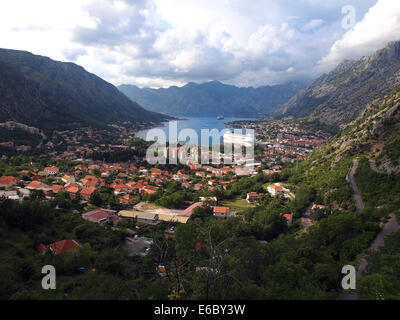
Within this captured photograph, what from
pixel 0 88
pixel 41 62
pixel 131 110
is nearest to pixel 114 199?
pixel 0 88

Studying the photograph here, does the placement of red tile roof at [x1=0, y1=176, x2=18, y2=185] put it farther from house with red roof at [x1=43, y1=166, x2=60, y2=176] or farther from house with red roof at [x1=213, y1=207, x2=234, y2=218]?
house with red roof at [x1=213, y1=207, x2=234, y2=218]

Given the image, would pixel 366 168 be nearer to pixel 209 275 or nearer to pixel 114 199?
pixel 209 275

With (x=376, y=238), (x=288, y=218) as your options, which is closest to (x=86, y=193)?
(x=288, y=218)

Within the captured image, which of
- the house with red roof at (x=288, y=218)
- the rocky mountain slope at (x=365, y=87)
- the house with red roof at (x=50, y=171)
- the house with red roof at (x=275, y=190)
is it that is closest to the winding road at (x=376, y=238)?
the house with red roof at (x=288, y=218)

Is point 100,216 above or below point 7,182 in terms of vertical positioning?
below

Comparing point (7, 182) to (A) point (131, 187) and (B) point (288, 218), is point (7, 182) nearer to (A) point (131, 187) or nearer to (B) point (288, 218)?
(A) point (131, 187)

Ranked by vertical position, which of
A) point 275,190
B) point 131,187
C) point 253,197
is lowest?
point 253,197

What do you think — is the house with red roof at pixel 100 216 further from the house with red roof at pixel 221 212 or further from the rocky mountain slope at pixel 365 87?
the rocky mountain slope at pixel 365 87

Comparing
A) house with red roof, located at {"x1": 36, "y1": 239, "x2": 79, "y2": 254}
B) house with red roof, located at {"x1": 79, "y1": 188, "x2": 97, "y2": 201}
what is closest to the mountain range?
house with red roof, located at {"x1": 79, "y1": 188, "x2": 97, "y2": 201}
